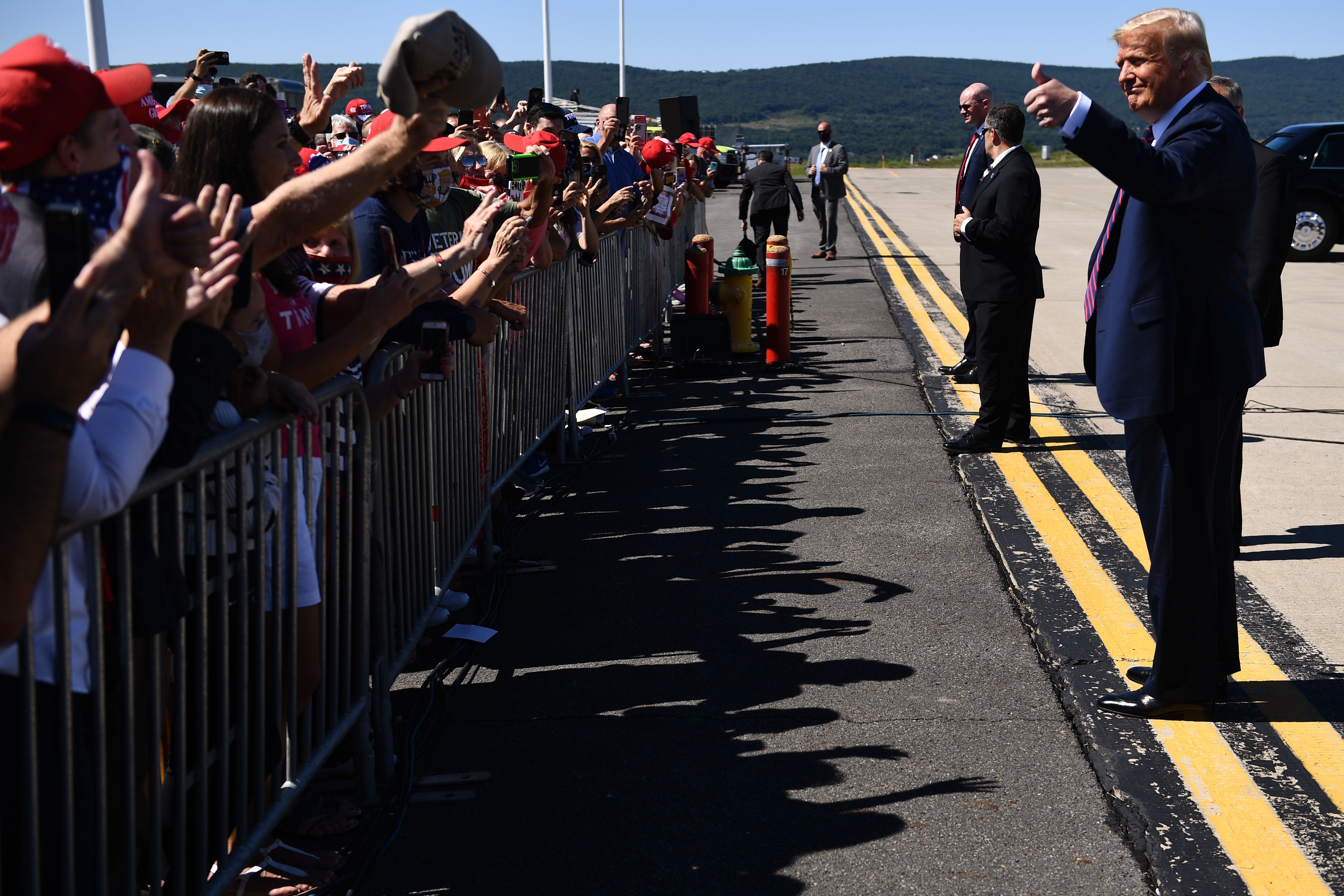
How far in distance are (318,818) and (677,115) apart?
50.1 ft

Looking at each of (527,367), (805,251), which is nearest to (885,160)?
(805,251)

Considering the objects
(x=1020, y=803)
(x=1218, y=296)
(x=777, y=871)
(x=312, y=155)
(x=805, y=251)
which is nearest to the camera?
(x=777, y=871)

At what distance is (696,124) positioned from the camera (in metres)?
18.7

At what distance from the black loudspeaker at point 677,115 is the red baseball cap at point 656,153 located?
5996 millimetres

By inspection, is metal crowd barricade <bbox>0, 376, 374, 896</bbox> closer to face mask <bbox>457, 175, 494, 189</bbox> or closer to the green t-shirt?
the green t-shirt

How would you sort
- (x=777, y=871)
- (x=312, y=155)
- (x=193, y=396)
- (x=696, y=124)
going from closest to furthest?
(x=193, y=396)
(x=777, y=871)
(x=312, y=155)
(x=696, y=124)

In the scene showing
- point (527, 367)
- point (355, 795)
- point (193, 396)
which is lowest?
point (355, 795)

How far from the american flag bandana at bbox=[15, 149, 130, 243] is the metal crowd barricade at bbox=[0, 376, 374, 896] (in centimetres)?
49

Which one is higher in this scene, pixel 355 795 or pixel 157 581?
pixel 157 581

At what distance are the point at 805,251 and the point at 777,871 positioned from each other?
1868 cm

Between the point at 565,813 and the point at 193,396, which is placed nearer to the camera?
the point at 193,396

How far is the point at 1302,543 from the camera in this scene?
5605 mm

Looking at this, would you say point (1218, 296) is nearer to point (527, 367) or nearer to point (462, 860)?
point (462, 860)

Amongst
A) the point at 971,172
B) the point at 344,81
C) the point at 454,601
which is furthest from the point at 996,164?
the point at 454,601
